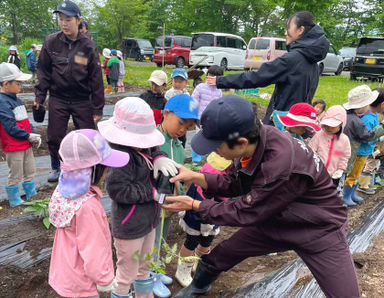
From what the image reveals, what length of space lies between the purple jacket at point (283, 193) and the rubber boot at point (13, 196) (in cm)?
243

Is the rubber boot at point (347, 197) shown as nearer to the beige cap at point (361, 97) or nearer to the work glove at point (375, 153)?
the work glove at point (375, 153)

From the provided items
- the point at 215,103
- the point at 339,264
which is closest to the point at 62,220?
the point at 215,103

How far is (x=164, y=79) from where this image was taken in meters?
4.25

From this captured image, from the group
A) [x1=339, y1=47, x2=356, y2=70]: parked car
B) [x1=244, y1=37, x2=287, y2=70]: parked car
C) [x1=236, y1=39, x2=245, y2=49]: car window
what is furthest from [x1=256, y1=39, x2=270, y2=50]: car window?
[x1=339, y1=47, x2=356, y2=70]: parked car

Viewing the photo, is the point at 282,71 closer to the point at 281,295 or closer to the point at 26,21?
the point at 281,295

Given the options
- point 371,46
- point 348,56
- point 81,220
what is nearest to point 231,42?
point 371,46

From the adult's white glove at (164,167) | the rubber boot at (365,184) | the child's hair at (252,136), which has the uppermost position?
the child's hair at (252,136)

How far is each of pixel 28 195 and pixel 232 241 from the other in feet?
8.44

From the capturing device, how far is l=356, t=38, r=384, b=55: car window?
14.6m

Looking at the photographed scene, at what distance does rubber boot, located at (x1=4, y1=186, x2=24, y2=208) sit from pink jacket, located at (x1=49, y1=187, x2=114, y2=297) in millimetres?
2023

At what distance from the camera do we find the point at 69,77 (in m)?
3.72

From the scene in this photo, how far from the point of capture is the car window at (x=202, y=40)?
54.1 feet

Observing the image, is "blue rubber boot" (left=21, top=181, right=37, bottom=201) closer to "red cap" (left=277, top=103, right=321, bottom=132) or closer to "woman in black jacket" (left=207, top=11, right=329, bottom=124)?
"woman in black jacket" (left=207, top=11, right=329, bottom=124)

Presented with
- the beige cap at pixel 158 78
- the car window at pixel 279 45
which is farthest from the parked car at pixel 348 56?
the beige cap at pixel 158 78
